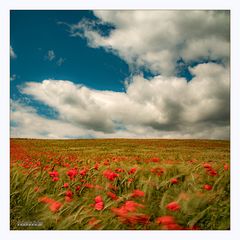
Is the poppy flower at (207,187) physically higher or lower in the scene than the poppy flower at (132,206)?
higher

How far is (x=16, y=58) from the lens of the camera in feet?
11.7

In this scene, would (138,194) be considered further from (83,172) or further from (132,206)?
(83,172)

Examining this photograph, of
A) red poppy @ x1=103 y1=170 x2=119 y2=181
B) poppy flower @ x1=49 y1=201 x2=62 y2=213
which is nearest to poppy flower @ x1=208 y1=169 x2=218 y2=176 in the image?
red poppy @ x1=103 y1=170 x2=119 y2=181

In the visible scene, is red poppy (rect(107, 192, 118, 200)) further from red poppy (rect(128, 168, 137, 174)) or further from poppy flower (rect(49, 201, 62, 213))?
poppy flower (rect(49, 201, 62, 213))

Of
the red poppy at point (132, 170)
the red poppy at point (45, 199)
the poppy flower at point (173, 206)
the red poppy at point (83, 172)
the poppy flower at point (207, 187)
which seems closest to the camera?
the poppy flower at point (173, 206)

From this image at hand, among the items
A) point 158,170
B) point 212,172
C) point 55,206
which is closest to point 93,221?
point 55,206

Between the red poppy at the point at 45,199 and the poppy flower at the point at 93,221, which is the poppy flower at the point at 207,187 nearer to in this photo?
the poppy flower at the point at 93,221

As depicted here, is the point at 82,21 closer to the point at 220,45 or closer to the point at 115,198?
the point at 220,45

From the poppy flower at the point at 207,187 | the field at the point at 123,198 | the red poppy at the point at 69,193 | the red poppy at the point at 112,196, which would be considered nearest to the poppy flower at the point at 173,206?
the field at the point at 123,198

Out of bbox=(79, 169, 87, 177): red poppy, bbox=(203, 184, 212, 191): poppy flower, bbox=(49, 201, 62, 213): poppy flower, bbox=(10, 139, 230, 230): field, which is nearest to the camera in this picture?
bbox=(10, 139, 230, 230): field

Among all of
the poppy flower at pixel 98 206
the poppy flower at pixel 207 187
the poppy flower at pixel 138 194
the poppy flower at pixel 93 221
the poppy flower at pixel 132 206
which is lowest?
the poppy flower at pixel 93 221

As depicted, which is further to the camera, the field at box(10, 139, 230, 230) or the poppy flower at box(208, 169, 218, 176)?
the poppy flower at box(208, 169, 218, 176)

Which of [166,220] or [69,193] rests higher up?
[69,193]

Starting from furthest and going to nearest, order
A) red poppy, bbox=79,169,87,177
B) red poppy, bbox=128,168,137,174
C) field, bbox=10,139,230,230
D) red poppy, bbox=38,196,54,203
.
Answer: red poppy, bbox=79,169,87,177 < red poppy, bbox=128,168,137,174 < red poppy, bbox=38,196,54,203 < field, bbox=10,139,230,230
